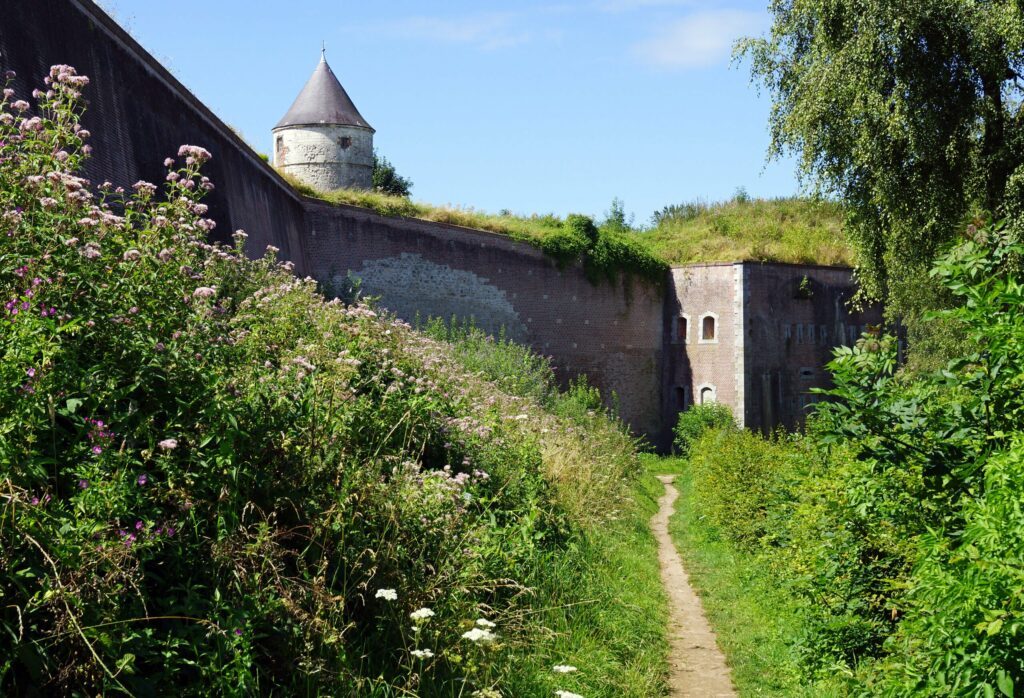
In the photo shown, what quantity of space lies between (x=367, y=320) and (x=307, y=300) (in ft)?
2.01

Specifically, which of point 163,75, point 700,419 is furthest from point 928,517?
point 700,419

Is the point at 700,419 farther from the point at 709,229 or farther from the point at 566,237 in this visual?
the point at 709,229

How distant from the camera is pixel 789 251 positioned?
28984 millimetres

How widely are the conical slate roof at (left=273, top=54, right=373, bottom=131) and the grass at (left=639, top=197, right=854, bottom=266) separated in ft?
33.0

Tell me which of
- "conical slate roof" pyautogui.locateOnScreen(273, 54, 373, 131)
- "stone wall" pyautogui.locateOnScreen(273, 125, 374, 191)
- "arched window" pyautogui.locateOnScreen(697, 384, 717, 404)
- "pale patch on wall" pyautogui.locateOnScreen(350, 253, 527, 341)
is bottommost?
"arched window" pyautogui.locateOnScreen(697, 384, 717, 404)

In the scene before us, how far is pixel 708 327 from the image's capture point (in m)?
28.6

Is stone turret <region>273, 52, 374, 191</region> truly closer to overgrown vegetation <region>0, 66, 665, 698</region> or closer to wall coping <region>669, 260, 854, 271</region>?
wall coping <region>669, 260, 854, 271</region>

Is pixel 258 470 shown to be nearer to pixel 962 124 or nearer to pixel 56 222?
pixel 56 222

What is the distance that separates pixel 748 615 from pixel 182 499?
5.24 m

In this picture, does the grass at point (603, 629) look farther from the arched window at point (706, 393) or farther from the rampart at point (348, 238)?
the arched window at point (706, 393)

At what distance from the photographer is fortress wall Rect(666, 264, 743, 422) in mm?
27953

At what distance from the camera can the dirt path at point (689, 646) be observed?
6.17 metres

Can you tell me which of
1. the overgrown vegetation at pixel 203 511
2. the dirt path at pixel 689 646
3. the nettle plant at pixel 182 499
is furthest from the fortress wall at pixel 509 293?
the nettle plant at pixel 182 499

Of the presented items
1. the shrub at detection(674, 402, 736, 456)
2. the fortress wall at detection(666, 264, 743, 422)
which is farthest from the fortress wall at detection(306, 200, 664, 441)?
the shrub at detection(674, 402, 736, 456)
